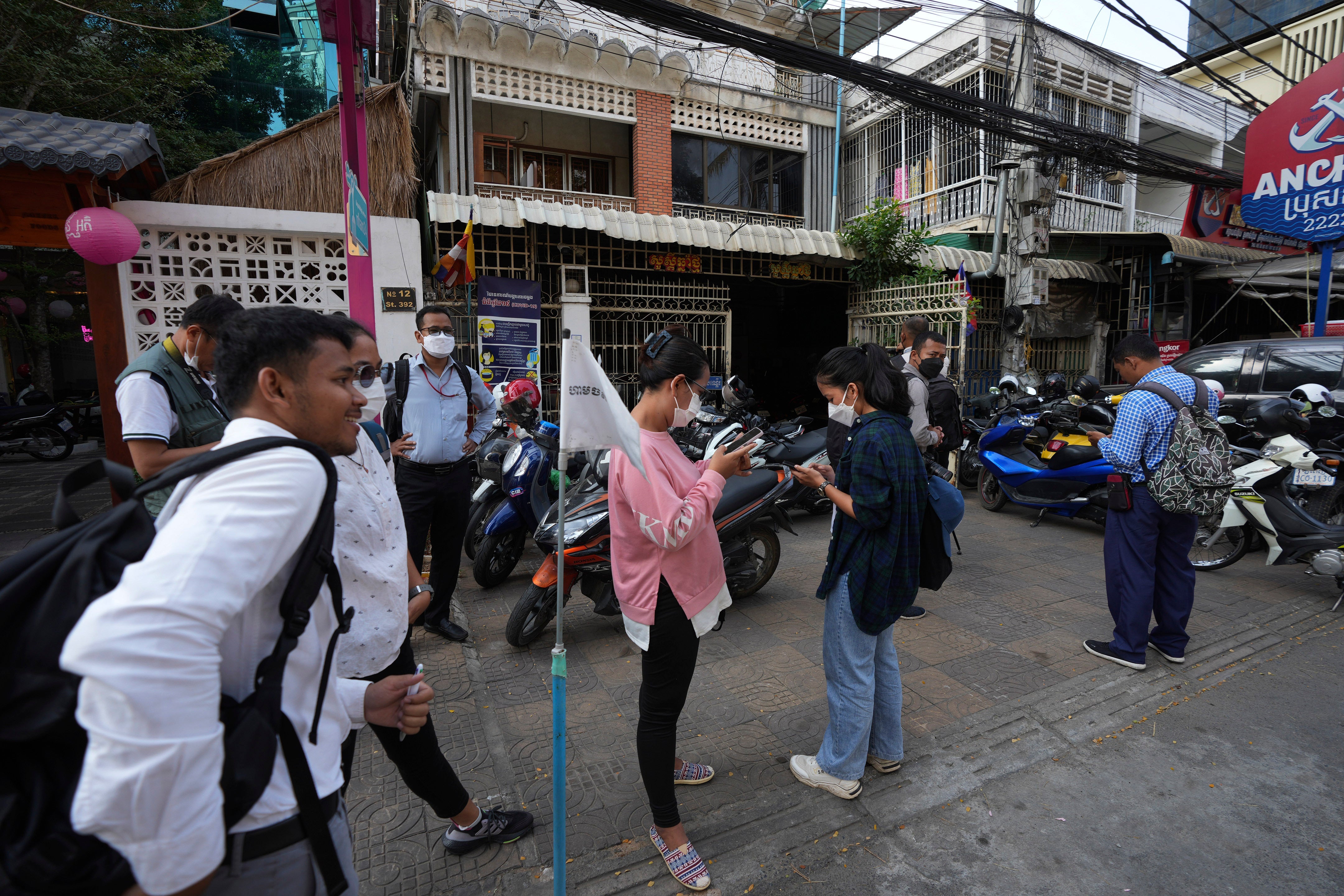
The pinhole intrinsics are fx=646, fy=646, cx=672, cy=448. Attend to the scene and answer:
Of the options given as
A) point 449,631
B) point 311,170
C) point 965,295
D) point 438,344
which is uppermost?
point 311,170

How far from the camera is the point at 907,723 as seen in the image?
299 cm

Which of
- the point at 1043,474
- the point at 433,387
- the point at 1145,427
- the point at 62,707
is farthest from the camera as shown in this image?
the point at 1043,474

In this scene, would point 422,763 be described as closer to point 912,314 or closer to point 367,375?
point 367,375

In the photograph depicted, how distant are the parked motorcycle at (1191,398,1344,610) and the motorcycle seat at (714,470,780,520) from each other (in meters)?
2.94

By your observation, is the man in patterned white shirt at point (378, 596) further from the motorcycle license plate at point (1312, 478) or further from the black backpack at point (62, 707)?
the motorcycle license plate at point (1312, 478)

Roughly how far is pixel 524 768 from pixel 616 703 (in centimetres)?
62

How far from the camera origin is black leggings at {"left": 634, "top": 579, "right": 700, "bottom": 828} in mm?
2055

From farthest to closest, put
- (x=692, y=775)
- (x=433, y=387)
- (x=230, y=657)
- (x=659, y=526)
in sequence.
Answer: (x=433, y=387)
(x=692, y=775)
(x=659, y=526)
(x=230, y=657)

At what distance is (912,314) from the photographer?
9.07 metres

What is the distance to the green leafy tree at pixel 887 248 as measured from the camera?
8.99m

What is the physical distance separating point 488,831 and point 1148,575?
3.44 metres

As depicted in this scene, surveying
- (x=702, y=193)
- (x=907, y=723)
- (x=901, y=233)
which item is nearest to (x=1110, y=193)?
(x=901, y=233)

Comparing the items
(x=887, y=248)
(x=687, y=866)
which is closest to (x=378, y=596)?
(x=687, y=866)

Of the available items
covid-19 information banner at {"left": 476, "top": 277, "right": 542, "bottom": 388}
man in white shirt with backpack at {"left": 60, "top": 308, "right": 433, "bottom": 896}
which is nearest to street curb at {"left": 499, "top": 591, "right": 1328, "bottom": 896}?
man in white shirt with backpack at {"left": 60, "top": 308, "right": 433, "bottom": 896}
